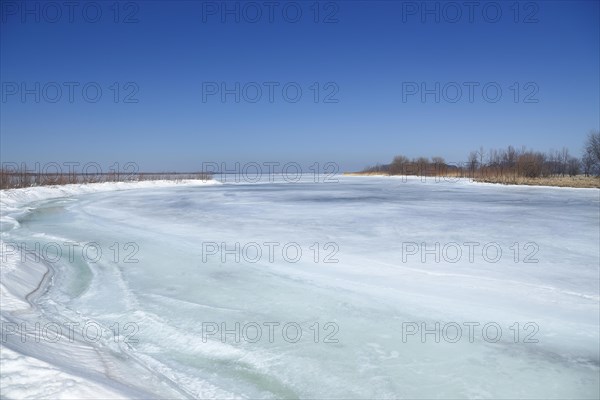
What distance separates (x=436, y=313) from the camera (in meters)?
3.30

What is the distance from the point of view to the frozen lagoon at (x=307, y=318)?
2182 mm

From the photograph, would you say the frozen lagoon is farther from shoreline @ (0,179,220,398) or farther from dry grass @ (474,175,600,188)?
dry grass @ (474,175,600,188)

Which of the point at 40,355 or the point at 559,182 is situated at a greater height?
the point at 559,182

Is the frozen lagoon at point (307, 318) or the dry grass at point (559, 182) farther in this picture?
the dry grass at point (559, 182)

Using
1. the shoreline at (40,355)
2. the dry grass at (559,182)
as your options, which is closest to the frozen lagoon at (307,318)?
the shoreline at (40,355)

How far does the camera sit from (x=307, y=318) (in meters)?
3.20

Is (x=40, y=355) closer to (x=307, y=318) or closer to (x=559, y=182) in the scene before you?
(x=307, y=318)

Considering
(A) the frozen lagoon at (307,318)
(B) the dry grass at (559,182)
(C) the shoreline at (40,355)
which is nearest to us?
(C) the shoreline at (40,355)

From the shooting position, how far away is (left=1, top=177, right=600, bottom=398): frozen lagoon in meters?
2.18

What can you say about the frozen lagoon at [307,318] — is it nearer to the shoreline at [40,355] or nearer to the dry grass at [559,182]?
the shoreline at [40,355]

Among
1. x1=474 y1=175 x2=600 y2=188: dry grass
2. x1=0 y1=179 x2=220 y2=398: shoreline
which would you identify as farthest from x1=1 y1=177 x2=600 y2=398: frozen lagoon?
x1=474 y1=175 x2=600 y2=188: dry grass

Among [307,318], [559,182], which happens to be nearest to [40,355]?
[307,318]

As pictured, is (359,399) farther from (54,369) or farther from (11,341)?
(11,341)

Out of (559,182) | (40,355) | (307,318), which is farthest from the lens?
(559,182)
